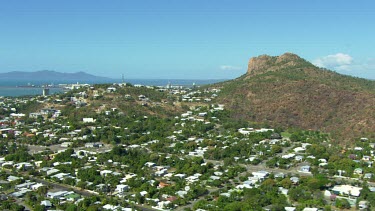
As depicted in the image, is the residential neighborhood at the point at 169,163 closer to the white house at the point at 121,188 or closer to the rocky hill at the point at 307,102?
the white house at the point at 121,188

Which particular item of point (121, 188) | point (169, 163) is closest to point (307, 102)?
point (169, 163)

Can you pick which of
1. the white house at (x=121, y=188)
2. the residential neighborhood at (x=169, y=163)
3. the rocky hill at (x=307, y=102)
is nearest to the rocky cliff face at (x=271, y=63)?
the rocky hill at (x=307, y=102)

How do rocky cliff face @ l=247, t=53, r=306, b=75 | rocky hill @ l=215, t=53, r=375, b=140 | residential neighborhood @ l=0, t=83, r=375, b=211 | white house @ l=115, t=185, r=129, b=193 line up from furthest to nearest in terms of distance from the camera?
1. rocky cliff face @ l=247, t=53, r=306, b=75
2. rocky hill @ l=215, t=53, r=375, b=140
3. white house @ l=115, t=185, r=129, b=193
4. residential neighborhood @ l=0, t=83, r=375, b=211

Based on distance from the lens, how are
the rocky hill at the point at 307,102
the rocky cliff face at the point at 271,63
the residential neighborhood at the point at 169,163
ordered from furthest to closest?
the rocky cliff face at the point at 271,63
the rocky hill at the point at 307,102
the residential neighborhood at the point at 169,163

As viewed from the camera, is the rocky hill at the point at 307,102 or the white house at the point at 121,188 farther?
the rocky hill at the point at 307,102

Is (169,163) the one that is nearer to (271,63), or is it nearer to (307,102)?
(307,102)

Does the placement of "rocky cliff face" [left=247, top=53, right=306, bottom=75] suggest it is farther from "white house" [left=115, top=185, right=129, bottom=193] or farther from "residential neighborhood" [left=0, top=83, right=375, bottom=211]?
"white house" [left=115, top=185, right=129, bottom=193]

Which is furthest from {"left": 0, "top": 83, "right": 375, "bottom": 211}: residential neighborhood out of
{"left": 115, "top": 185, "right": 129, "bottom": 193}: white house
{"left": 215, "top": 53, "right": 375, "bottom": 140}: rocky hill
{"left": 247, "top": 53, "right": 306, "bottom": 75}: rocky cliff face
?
{"left": 247, "top": 53, "right": 306, "bottom": 75}: rocky cliff face
